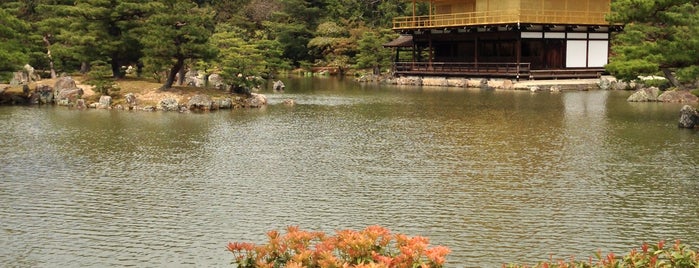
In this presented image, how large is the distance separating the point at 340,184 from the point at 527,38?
3469 cm

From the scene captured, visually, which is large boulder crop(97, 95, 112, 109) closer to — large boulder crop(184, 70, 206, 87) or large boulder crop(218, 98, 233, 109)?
large boulder crop(218, 98, 233, 109)

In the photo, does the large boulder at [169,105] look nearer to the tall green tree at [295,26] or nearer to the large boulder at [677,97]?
the large boulder at [677,97]

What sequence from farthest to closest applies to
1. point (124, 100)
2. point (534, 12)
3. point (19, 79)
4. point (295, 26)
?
point (295, 26), point (534, 12), point (19, 79), point (124, 100)

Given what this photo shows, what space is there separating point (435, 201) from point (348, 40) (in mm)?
51961

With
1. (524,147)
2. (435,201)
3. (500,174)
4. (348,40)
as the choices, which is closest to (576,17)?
(348,40)

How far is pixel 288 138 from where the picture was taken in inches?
866

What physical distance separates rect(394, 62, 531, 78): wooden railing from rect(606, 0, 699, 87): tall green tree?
17303 mm

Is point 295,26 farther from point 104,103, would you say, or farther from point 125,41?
point 104,103

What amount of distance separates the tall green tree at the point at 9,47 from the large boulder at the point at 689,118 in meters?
26.2

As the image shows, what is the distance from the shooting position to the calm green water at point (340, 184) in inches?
430

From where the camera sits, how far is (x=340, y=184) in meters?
15.0

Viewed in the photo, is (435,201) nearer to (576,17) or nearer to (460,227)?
(460,227)

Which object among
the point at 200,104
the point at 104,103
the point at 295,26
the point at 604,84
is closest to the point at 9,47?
the point at 104,103

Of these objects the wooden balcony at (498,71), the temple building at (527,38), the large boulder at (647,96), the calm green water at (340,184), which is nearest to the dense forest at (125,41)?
the calm green water at (340,184)
